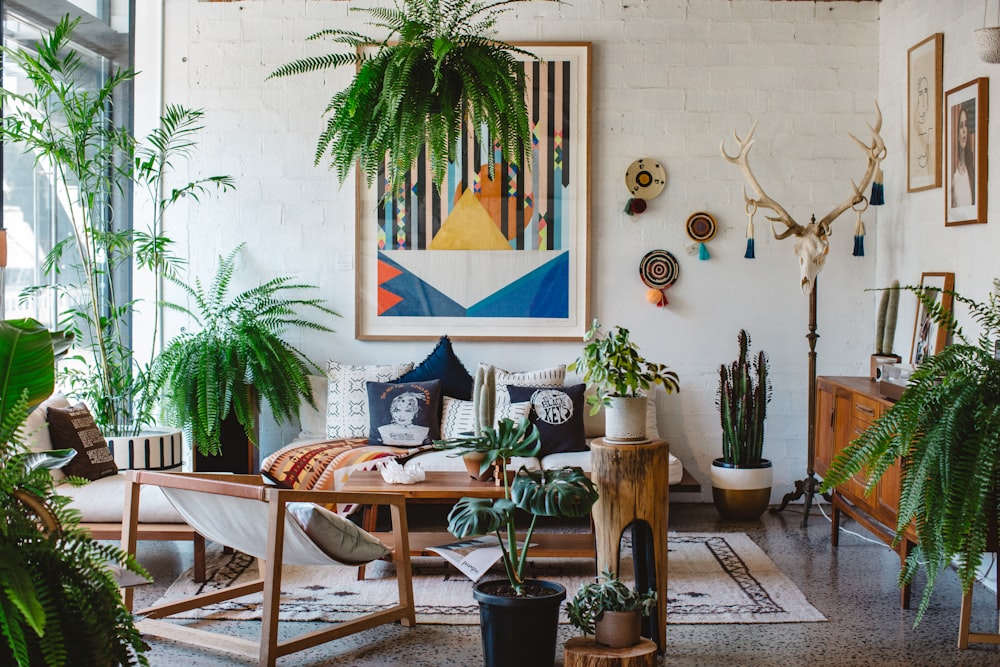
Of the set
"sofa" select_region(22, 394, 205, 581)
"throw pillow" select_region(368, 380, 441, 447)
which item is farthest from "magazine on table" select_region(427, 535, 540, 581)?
"throw pillow" select_region(368, 380, 441, 447)

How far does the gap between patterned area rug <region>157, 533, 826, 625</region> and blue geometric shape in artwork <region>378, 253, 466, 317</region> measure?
1.71 meters

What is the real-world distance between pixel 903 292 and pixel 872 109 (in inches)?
45.8

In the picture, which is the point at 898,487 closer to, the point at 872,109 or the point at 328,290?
the point at 872,109

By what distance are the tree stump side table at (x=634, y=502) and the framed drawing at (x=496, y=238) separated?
2.60 meters

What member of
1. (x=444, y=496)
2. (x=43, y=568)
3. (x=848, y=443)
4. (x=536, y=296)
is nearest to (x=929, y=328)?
(x=848, y=443)

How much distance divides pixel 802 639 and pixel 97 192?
14.1ft

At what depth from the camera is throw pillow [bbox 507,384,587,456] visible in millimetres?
5375

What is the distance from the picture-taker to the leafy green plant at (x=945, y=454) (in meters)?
2.87

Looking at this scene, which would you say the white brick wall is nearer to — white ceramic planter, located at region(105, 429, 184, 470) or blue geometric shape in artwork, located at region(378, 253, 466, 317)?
blue geometric shape in artwork, located at region(378, 253, 466, 317)

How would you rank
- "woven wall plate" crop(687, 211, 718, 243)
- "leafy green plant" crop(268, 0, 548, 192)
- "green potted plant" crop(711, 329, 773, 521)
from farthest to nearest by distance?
"woven wall plate" crop(687, 211, 718, 243) → "green potted plant" crop(711, 329, 773, 521) → "leafy green plant" crop(268, 0, 548, 192)

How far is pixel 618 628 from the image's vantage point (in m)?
3.07

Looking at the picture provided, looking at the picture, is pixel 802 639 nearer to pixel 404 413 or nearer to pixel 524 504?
pixel 524 504

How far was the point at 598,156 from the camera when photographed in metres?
5.94

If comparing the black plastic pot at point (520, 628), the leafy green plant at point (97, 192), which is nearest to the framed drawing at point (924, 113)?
the black plastic pot at point (520, 628)
